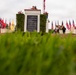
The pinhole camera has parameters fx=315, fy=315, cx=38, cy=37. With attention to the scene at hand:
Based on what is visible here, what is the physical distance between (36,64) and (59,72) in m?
0.15

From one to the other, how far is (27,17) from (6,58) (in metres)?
30.6

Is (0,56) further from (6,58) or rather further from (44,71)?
(44,71)

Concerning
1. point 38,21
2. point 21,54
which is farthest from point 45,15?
point 21,54

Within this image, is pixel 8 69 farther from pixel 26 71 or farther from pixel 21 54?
pixel 21 54

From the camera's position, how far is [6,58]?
6.04 feet

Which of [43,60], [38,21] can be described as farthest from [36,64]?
[38,21]

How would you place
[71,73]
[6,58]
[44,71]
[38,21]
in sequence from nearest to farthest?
[71,73] → [44,71] → [6,58] → [38,21]

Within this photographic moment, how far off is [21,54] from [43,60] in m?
0.26

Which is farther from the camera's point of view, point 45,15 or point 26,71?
point 45,15

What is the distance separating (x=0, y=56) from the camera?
1.90 m

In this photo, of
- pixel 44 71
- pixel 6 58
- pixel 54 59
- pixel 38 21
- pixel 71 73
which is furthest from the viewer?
pixel 38 21

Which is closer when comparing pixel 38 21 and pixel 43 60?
pixel 43 60

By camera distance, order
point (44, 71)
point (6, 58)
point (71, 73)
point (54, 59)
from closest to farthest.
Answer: point (71, 73), point (44, 71), point (6, 58), point (54, 59)

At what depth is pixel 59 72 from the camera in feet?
5.67
